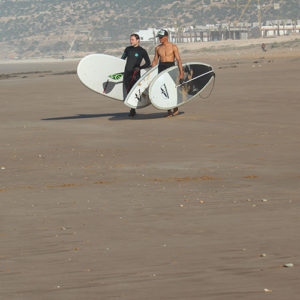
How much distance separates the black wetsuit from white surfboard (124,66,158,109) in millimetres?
237

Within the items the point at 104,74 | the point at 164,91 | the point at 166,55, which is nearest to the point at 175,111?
the point at 164,91

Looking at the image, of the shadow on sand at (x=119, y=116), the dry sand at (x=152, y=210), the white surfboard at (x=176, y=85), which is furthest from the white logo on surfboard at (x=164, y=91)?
the dry sand at (x=152, y=210)

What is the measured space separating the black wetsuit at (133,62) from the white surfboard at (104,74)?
0.61m

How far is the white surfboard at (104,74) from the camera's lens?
1605 centimetres

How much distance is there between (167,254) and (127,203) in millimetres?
1796

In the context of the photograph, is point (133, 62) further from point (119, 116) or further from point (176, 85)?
point (119, 116)

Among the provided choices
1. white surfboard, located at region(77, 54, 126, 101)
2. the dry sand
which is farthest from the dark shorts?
the dry sand

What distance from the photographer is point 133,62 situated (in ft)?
49.4

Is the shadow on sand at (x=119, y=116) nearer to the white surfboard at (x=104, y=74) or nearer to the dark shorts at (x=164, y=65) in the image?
the white surfboard at (x=104, y=74)

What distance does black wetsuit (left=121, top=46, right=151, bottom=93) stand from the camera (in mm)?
14980

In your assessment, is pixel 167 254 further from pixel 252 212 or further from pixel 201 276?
pixel 252 212

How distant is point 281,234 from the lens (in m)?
5.32

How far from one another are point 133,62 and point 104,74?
1.29 meters

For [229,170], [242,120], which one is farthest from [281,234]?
[242,120]
